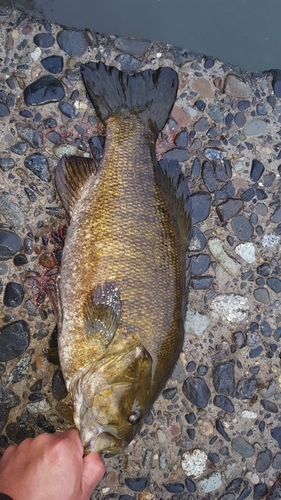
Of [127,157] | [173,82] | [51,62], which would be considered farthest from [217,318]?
[51,62]

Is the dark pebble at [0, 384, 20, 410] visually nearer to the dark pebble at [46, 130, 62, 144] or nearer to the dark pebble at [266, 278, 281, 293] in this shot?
the dark pebble at [46, 130, 62, 144]

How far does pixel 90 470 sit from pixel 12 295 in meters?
1.18

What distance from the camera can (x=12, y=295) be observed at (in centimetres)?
293

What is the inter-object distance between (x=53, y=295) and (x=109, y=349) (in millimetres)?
560

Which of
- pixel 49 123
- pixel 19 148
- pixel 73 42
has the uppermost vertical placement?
pixel 73 42

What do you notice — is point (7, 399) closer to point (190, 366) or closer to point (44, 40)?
point (190, 366)

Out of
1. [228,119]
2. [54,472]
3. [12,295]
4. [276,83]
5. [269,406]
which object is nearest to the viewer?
[54,472]

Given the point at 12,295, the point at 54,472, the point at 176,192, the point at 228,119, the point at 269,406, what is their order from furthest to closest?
1. the point at 228,119
2. the point at 269,406
3. the point at 12,295
4. the point at 176,192
5. the point at 54,472

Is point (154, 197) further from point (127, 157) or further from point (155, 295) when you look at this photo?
point (155, 295)

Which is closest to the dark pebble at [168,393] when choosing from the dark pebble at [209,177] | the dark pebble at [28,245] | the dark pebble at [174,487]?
the dark pebble at [174,487]

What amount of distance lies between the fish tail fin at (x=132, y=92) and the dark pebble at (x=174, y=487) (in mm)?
2424

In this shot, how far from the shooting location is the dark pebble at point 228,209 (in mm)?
3279

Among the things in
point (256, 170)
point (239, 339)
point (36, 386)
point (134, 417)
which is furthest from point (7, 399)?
point (256, 170)

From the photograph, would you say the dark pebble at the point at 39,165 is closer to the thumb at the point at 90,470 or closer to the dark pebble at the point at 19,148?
the dark pebble at the point at 19,148
